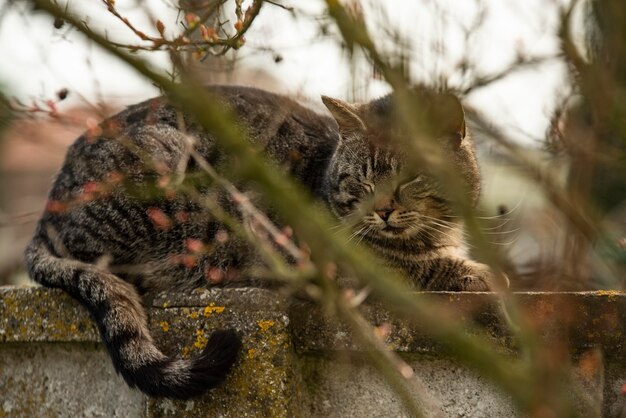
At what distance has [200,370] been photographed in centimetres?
240

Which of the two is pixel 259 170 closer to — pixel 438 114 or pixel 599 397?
pixel 438 114

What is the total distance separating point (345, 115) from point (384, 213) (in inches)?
18.5

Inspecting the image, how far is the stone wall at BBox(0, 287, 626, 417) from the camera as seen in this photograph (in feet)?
7.64

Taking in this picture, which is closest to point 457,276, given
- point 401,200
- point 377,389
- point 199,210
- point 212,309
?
point 401,200

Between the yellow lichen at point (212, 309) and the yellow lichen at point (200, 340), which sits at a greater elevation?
the yellow lichen at point (212, 309)

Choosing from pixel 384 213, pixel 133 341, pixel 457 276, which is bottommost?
pixel 133 341

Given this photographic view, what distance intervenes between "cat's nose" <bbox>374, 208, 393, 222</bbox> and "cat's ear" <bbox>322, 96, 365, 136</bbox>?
14.1 inches

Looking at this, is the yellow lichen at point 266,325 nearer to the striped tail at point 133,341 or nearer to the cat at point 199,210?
the striped tail at point 133,341

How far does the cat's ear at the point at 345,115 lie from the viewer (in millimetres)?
3340

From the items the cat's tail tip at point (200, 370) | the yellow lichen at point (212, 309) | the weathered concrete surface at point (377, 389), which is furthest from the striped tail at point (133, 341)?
the weathered concrete surface at point (377, 389)

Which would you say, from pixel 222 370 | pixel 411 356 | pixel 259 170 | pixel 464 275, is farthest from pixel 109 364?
pixel 259 170

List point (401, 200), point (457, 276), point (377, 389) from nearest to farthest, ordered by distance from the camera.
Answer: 1. point (377, 389)
2. point (401, 200)
3. point (457, 276)

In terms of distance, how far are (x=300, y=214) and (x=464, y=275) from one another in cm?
217

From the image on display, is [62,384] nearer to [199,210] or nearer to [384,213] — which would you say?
[199,210]
